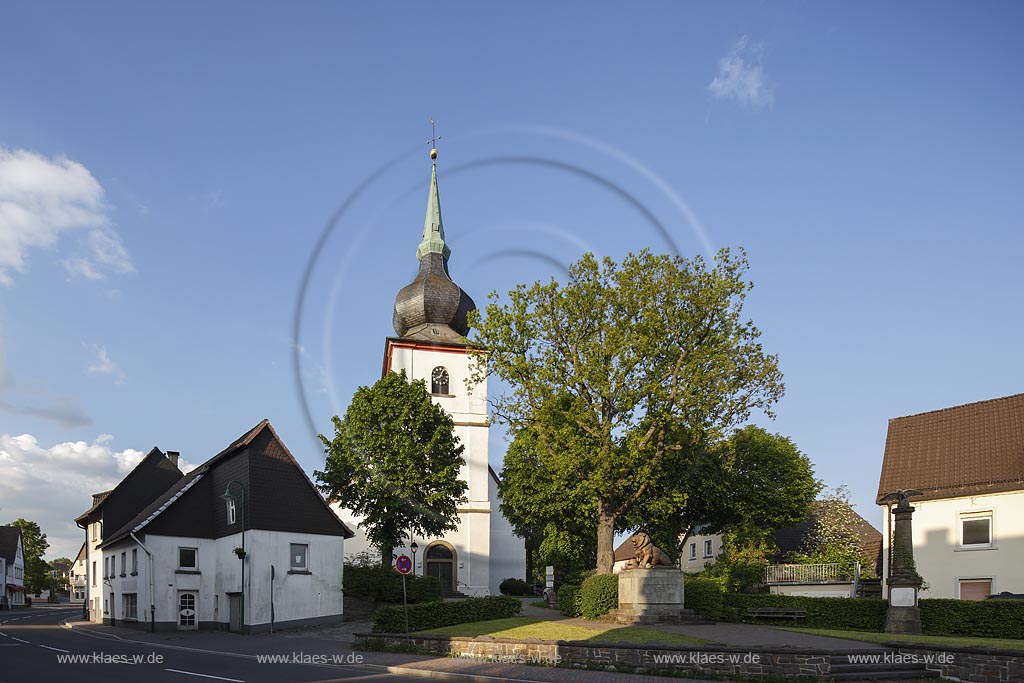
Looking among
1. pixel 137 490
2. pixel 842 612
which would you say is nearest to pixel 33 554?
pixel 137 490

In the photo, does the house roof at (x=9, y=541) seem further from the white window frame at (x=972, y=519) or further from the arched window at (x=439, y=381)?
the white window frame at (x=972, y=519)

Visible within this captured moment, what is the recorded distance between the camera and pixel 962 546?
35.6 meters

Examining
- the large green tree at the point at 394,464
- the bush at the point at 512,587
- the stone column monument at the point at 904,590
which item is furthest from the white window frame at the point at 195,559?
the stone column monument at the point at 904,590

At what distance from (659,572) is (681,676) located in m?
10.3

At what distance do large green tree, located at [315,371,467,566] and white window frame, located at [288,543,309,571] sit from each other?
20.4 ft

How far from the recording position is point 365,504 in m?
46.7

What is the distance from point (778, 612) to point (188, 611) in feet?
93.8

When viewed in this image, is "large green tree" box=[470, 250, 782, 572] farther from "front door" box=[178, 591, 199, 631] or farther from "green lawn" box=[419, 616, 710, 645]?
"front door" box=[178, 591, 199, 631]

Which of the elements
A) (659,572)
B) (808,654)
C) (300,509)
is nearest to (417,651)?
(659,572)

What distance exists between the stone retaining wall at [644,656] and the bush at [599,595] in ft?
27.7

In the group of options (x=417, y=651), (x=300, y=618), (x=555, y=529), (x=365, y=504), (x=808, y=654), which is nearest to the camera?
(x=808, y=654)

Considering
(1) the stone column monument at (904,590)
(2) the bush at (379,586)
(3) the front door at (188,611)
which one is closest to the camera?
(1) the stone column monument at (904,590)

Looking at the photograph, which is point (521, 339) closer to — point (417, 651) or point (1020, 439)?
point (417, 651)

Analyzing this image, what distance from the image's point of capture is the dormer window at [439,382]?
58.9m
